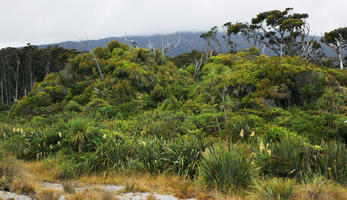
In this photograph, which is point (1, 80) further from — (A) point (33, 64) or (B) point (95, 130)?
(B) point (95, 130)

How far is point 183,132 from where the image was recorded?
1251 cm

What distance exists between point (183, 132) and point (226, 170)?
6.57 meters

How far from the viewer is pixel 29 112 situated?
20.9 metres

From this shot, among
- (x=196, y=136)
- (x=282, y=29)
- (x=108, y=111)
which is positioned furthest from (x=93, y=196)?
(x=282, y=29)

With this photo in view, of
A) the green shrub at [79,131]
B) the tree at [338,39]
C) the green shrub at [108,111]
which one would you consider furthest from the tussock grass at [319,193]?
the tree at [338,39]

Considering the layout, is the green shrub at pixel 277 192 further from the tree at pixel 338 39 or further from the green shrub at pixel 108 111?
the tree at pixel 338 39

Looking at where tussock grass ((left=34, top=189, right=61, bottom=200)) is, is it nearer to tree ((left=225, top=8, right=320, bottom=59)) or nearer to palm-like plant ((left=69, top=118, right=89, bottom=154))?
palm-like plant ((left=69, top=118, right=89, bottom=154))

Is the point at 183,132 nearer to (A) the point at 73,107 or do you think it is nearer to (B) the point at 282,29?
(A) the point at 73,107

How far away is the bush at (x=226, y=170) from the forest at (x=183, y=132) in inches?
1.0

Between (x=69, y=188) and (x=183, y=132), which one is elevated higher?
(x=69, y=188)

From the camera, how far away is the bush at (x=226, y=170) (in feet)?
19.6

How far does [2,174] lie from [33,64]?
52108 mm

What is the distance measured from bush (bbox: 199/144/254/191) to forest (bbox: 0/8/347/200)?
0.08 ft

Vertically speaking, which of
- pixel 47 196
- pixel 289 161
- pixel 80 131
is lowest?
pixel 289 161
